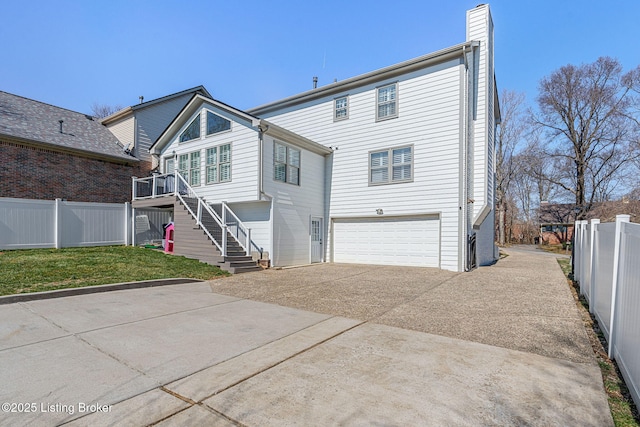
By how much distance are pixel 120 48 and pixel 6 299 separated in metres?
9.41

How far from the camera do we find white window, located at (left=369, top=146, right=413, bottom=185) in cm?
1266

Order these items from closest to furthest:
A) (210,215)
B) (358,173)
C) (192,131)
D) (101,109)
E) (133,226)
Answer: (210,215)
(358,173)
(192,131)
(133,226)
(101,109)

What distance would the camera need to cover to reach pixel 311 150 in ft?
46.2

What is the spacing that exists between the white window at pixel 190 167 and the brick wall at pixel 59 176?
13.7 ft

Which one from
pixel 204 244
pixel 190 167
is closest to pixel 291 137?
pixel 190 167

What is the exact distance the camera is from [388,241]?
43.3 feet

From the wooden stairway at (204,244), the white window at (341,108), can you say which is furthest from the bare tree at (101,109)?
the white window at (341,108)

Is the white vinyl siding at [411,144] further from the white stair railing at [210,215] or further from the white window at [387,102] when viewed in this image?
the white stair railing at [210,215]

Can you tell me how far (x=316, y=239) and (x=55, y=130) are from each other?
524 inches

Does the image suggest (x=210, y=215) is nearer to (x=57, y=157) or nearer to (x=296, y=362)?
(x=57, y=157)

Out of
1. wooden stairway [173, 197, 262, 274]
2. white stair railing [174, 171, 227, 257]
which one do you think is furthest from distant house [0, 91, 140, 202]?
wooden stairway [173, 197, 262, 274]

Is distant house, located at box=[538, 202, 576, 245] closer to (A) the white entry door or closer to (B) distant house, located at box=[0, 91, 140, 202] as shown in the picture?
(A) the white entry door

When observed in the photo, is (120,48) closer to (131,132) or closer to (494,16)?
(131,132)

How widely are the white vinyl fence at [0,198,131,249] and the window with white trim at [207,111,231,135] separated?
5245mm
